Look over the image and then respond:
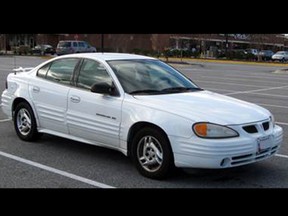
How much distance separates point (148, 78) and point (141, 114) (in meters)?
0.92

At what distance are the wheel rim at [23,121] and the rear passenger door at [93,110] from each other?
107 cm

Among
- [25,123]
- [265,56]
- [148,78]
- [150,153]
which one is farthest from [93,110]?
[265,56]

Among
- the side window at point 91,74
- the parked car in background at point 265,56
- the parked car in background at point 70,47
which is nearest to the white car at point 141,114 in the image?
the side window at point 91,74

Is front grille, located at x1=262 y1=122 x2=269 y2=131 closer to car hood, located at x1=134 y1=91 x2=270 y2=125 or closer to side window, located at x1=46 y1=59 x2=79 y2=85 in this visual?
car hood, located at x1=134 y1=91 x2=270 y2=125

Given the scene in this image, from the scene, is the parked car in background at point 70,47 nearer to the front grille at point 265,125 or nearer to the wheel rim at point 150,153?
the wheel rim at point 150,153

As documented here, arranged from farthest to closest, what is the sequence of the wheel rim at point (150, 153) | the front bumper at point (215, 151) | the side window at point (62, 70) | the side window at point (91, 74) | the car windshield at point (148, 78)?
the side window at point (62, 70), the side window at point (91, 74), the car windshield at point (148, 78), the wheel rim at point (150, 153), the front bumper at point (215, 151)

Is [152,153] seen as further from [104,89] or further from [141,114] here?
[104,89]

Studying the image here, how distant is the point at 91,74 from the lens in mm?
6152

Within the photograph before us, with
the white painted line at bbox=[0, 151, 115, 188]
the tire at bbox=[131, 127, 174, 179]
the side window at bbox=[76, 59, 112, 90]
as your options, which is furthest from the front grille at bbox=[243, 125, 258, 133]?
the side window at bbox=[76, 59, 112, 90]

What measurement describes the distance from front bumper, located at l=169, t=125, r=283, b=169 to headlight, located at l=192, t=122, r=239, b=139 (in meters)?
0.06

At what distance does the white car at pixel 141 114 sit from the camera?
4.86 meters
